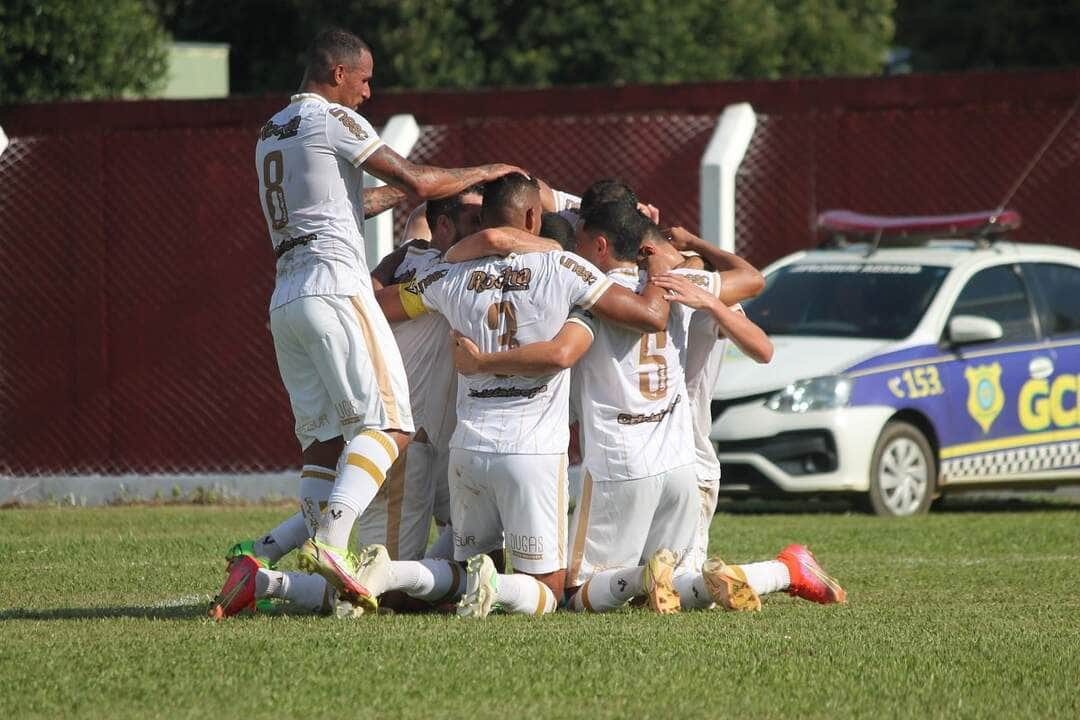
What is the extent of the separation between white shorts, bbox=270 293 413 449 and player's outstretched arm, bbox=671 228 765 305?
4.91 ft

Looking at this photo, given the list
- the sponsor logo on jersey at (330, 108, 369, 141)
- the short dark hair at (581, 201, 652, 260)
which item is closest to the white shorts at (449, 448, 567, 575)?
the short dark hair at (581, 201, 652, 260)

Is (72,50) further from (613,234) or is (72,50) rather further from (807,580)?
(807,580)

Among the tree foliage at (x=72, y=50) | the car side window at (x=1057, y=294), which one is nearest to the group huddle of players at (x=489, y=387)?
the car side window at (x=1057, y=294)

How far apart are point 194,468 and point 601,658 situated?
9.09 meters

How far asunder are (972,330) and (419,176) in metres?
6.05

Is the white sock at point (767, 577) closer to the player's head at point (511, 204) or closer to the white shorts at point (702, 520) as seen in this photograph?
the white shorts at point (702, 520)

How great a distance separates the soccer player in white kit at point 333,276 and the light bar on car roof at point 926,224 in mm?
6299

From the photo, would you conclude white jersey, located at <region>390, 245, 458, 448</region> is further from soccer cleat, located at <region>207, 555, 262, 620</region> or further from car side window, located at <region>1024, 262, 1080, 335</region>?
car side window, located at <region>1024, 262, 1080, 335</region>

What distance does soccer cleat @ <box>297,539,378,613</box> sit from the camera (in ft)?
23.5

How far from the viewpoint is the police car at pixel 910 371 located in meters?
12.6

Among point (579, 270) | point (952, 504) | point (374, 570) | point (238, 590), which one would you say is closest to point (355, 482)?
point (374, 570)

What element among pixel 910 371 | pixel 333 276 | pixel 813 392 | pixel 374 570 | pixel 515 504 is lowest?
pixel 374 570

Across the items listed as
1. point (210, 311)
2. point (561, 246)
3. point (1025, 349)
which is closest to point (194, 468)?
point (210, 311)

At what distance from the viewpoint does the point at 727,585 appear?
775 centimetres
